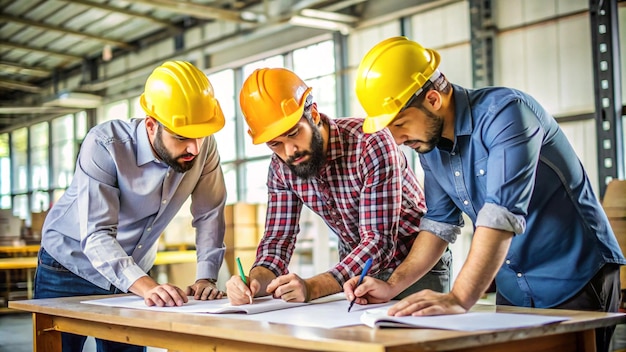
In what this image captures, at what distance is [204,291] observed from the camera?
2.58 metres

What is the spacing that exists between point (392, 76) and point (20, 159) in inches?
811

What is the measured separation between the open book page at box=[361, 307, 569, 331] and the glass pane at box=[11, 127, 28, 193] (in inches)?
796

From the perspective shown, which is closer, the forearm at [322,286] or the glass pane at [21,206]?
the forearm at [322,286]

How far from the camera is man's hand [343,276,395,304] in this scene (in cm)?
210

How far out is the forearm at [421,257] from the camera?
2303mm

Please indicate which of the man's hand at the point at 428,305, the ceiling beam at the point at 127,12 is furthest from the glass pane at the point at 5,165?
the man's hand at the point at 428,305

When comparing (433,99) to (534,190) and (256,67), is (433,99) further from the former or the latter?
(256,67)

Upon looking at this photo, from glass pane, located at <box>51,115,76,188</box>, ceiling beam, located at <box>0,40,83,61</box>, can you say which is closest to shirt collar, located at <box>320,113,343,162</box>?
ceiling beam, located at <box>0,40,83,61</box>

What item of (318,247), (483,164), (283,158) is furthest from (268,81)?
(318,247)

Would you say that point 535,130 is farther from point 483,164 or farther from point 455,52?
point 455,52

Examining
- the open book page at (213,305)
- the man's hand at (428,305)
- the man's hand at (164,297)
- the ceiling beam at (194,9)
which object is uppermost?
the ceiling beam at (194,9)

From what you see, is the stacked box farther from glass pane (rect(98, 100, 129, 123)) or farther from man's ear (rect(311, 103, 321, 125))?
glass pane (rect(98, 100, 129, 123))

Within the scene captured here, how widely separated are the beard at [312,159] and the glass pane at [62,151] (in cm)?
1614

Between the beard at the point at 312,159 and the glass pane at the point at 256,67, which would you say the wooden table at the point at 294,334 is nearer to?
the beard at the point at 312,159
